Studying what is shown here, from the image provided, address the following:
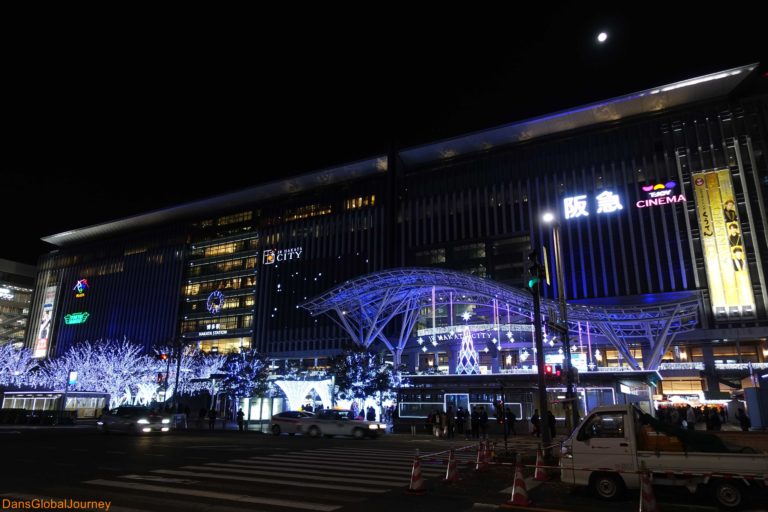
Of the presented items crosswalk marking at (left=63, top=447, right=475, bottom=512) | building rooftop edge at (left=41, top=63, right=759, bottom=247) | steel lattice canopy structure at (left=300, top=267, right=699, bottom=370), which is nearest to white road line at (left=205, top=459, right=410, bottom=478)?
crosswalk marking at (left=63, top=447, right=475, bottom=512)

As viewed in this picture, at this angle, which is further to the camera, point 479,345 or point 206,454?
point 479,345

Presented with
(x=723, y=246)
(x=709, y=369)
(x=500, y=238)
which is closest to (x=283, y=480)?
(x=709, y=369)

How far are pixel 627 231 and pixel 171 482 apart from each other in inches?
2433

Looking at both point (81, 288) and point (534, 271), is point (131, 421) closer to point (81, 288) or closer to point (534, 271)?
point (534, 271)

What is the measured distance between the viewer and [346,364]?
3997 cm

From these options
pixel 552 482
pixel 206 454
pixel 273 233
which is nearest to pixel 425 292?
pixel 206 454

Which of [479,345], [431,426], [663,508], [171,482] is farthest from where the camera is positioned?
[479,345]

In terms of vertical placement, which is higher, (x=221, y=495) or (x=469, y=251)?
(x=469, y=251)

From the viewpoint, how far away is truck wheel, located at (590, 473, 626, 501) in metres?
9.87

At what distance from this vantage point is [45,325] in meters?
108

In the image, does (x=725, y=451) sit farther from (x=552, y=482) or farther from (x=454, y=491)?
(x=454, y=491)

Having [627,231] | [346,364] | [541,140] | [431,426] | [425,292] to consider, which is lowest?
[431,426]

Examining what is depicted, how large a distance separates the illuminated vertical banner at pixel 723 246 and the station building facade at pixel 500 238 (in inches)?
6.1

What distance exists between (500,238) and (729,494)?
62.5 m
